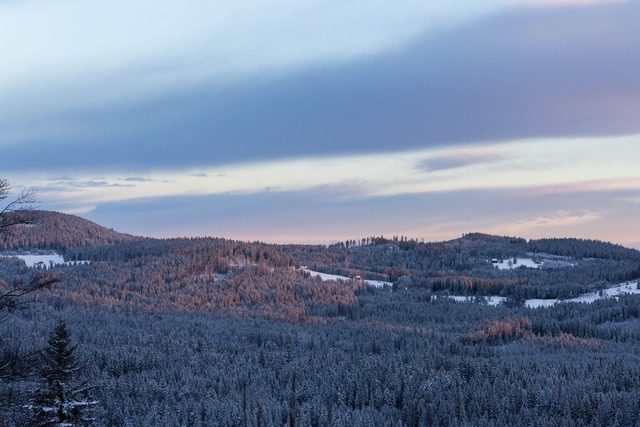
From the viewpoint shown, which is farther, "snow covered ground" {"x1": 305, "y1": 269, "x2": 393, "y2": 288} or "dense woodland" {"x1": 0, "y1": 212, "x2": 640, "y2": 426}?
"snow covered ground" {"x1": 305, "y1": 269, "x2": 393, "y2": 288}

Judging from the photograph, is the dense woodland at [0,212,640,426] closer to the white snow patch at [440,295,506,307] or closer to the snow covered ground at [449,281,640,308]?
the white snow patch at [440,295,506,307]

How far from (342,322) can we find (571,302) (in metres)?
44.3

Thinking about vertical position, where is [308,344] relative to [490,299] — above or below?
above

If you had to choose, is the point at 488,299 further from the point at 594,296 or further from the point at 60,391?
the point at 60,391

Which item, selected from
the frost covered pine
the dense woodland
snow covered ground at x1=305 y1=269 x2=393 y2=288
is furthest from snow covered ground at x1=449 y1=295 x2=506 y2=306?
the frost covered pine

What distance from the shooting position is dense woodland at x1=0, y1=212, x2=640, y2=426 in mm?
47344

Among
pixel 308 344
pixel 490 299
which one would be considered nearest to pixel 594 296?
pixel 490 299

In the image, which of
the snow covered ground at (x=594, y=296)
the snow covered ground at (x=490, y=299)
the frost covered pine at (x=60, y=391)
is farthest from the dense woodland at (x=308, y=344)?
the snow covered ground at (x=594, y=296)

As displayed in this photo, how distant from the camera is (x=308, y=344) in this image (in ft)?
289

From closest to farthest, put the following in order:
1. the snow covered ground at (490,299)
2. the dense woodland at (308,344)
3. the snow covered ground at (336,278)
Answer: the dense woodland at (308,344) → the snow covered ground at (490,299) → the snow covered ground at (336,278)

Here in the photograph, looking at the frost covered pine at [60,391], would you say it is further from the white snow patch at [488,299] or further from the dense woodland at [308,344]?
the white snow patch at [488,299]

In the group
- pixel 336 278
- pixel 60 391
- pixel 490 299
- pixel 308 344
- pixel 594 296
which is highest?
pixel 60 391

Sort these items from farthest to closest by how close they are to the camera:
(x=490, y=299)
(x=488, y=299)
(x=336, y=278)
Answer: (x=336, y=278) < (x=490, y=299) < (x=488, y=299)

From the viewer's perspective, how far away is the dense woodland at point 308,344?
47.3 metres
